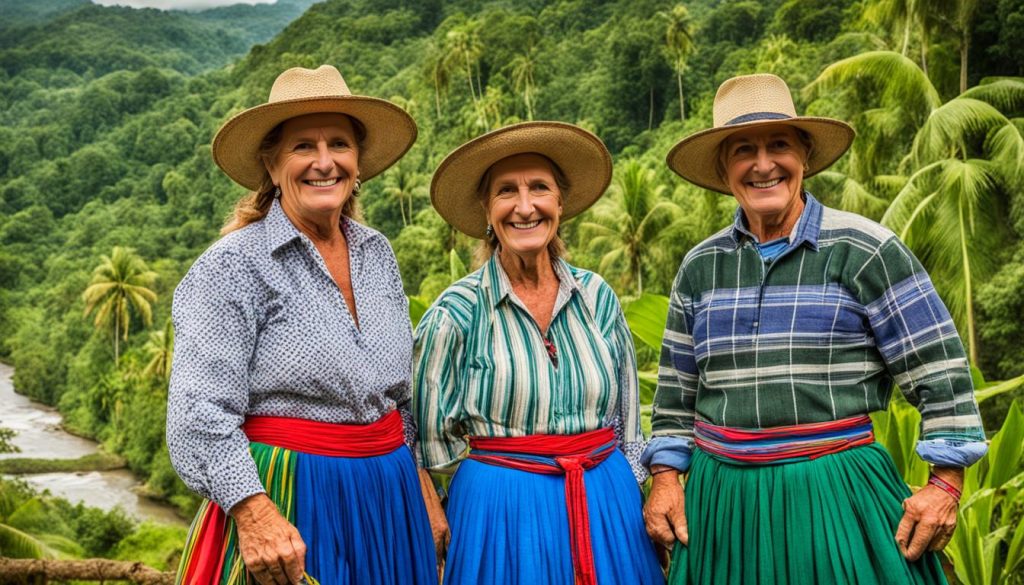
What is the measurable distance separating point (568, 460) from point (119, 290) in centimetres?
5124

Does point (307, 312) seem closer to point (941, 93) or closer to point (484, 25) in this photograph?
point (941, 93)

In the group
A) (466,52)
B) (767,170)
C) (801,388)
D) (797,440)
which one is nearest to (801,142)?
(767,170)

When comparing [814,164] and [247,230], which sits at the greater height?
[814,164]

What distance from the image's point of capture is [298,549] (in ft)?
7.33

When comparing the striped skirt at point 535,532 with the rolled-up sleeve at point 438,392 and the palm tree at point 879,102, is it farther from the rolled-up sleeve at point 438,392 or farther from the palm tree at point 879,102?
the palm tree at point 879,102

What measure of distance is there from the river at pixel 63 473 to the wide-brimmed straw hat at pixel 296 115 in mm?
37076

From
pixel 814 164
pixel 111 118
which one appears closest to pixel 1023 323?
pixel 814 164

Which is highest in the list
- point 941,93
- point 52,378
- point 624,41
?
point 624,41

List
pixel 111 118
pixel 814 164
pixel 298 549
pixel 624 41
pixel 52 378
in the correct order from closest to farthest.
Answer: pixel 298 549, pixel 814 164, pixel 624 41, pixel 52 378, pixel 111 118

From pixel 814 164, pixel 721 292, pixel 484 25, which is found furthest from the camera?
pixel 484 25

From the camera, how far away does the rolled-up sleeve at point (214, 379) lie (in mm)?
2172

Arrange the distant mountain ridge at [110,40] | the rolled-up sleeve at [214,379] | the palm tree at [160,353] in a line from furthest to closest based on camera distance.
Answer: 1. the distant mountain ridge at [110,40]
2. the palm tree at [160,353]
3. the rolled-up sleeve at [214,379]

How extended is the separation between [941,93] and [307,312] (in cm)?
2389

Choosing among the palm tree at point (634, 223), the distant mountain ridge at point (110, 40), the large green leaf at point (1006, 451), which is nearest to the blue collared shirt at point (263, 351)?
the large green leaf at point (1006, 451)
